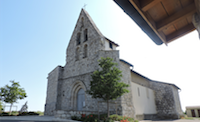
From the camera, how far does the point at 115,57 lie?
46.7ft

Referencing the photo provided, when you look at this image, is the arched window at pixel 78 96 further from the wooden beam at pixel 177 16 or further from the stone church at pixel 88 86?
the wooden beam at pixel 177 16

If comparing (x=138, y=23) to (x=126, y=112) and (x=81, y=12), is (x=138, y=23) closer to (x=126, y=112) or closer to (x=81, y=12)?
(x=126, y=112)

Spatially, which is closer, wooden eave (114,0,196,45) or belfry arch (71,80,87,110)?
wooden eave (114,0,196,45)

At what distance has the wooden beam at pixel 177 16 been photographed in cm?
257

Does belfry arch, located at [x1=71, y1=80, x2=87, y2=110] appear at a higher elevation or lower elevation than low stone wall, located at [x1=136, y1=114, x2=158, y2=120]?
→ higher

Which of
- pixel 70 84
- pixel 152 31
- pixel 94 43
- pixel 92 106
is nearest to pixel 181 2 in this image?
pixel 152 31

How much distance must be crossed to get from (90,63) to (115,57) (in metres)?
3.29

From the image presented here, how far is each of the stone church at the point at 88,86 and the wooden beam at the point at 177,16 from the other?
32.5ft

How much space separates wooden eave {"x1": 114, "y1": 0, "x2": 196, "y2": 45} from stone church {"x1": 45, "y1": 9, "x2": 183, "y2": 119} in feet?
31.8

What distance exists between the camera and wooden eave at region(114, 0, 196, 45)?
2.54 metres

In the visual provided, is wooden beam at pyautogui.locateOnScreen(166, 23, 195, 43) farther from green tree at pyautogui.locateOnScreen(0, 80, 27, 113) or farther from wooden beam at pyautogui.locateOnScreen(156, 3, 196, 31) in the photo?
green tree at pyautogui.locateOnScreen(0, 80, 27, 113)

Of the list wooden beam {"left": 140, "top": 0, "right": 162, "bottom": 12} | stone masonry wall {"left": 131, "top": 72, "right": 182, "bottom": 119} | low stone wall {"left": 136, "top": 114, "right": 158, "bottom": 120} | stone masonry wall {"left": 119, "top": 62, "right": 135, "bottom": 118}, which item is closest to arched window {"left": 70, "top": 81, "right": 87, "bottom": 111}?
stone masonry wall {"left": 119, "top": 62, "right": 135, "bottom": 118}

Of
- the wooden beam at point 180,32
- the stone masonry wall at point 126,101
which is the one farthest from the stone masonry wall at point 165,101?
the wooden beam at point 180,32

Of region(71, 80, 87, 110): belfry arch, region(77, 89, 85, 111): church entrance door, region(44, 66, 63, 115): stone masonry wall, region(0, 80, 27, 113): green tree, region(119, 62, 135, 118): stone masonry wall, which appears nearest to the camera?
region(119, 62, 135, 118): stone masonry wall
